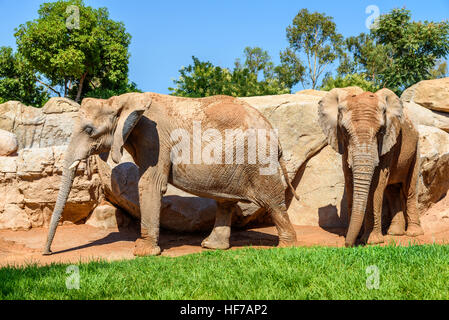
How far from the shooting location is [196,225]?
316 inches

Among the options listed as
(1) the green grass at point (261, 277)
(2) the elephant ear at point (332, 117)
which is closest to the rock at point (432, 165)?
(2) the elephant ear at point (332, 117)

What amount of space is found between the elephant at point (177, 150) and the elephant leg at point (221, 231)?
5 cm

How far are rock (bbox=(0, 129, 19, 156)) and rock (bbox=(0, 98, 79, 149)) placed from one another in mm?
1515

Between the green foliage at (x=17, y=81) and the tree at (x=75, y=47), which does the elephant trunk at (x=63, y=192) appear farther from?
the green foliage at (x=17, y=81)

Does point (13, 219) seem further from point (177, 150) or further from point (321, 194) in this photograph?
point (321, 194)

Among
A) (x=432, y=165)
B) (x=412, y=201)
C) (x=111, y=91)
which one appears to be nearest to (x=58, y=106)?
(x=412, y=201)

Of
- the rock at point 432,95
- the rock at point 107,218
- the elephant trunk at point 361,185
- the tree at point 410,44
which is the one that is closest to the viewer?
the elephant trunk at point 361,185

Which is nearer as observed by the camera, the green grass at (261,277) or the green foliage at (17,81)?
the green grass at (261,277)

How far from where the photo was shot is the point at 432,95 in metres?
10.6

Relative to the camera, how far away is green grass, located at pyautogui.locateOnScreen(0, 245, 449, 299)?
3.64 m

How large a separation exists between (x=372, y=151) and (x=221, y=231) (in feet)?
9.26

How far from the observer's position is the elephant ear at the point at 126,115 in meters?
6.25
